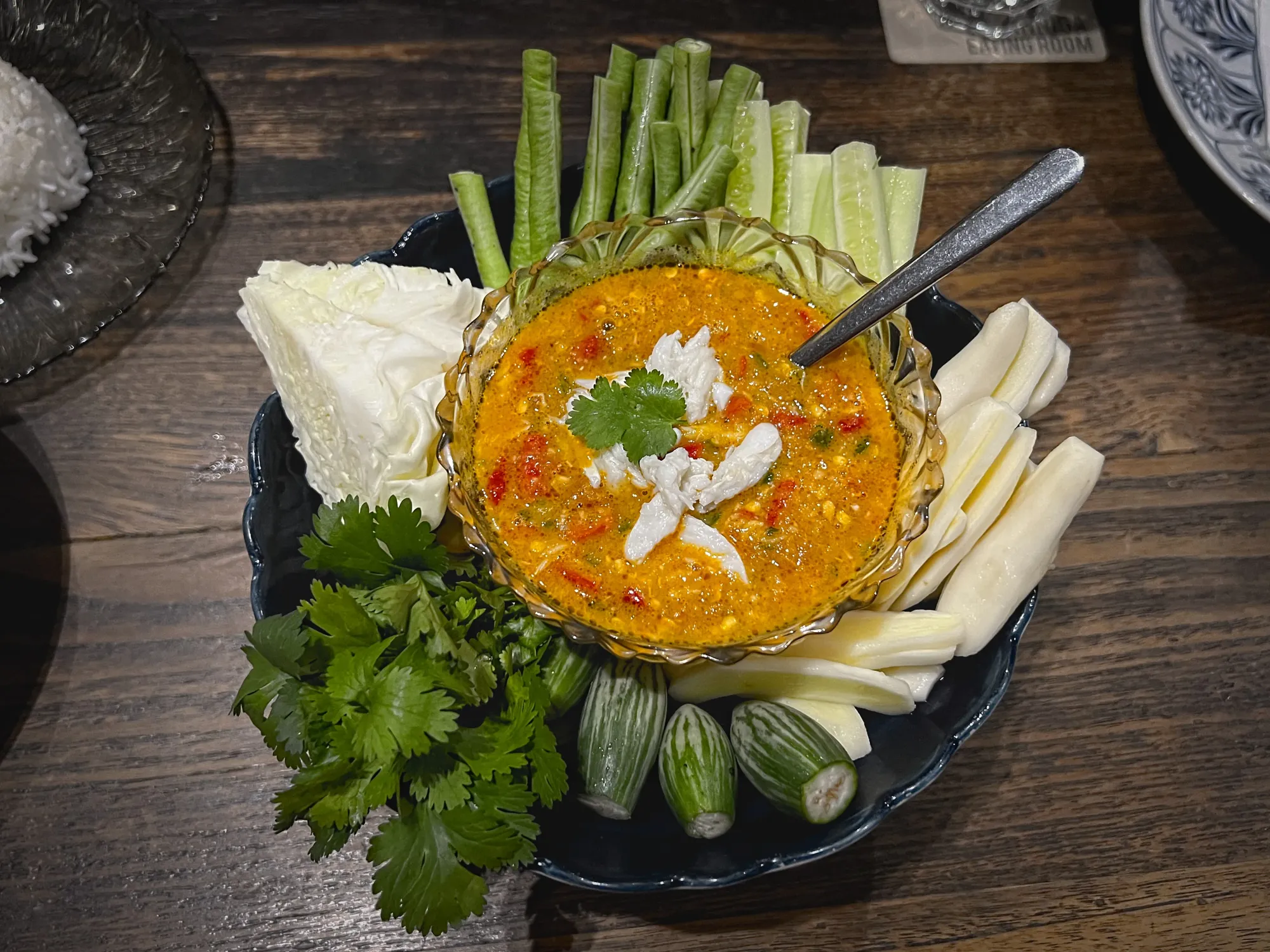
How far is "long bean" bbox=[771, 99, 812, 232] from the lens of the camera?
2471mm

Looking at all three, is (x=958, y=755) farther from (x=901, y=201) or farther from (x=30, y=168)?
(x=30, y=168)

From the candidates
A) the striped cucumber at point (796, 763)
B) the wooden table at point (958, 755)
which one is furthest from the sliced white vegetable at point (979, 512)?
the wooden table at point (958, 755)

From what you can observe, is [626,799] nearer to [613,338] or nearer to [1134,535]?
[613,338]

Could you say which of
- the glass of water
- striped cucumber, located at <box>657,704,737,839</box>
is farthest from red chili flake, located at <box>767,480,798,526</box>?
the glass of water

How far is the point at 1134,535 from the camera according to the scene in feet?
8.11

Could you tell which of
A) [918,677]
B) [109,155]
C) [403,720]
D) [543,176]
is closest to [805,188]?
[543,176]

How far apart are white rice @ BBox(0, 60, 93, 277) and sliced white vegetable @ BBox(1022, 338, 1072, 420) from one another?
254 cm

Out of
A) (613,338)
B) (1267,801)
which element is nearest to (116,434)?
(613,338)

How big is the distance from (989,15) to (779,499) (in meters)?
2.00

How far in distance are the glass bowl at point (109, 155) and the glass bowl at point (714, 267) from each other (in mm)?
1049

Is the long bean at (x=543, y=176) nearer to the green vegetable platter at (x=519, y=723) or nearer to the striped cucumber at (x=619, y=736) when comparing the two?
the green vegetable platter at (x=519, y=723)

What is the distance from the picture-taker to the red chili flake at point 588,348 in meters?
2.17

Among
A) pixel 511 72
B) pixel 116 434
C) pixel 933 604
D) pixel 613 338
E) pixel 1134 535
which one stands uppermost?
pixel 511 72

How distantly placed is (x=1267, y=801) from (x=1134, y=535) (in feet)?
2.17
